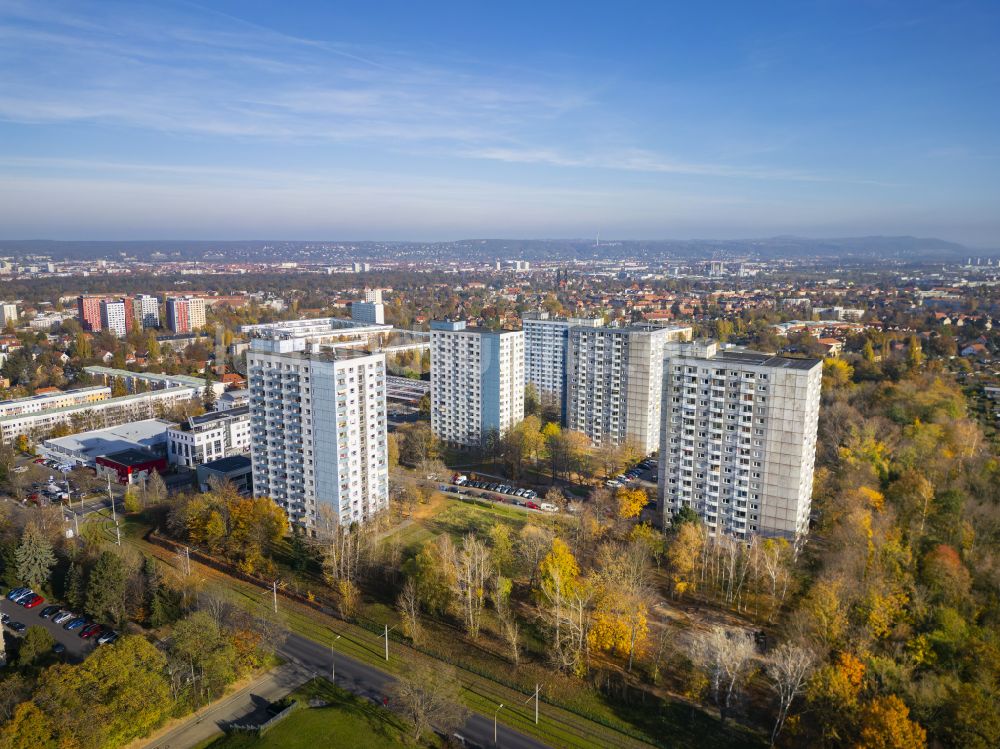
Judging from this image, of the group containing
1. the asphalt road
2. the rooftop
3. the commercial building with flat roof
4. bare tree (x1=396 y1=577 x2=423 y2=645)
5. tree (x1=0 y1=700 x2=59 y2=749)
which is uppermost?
the rooftop

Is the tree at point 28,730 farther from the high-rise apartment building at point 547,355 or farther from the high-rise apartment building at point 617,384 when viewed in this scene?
the high-rise apartment building at point 547,355

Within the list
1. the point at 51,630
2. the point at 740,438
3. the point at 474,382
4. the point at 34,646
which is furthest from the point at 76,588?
the point at 740,438

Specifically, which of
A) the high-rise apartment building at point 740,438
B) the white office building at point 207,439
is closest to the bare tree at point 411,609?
the high-rise apartment building at point 740,438

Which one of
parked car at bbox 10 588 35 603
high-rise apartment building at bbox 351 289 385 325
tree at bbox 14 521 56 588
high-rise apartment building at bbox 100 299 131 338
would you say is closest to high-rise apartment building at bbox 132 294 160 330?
high-rise apartment building at bbox 100 299 131 338

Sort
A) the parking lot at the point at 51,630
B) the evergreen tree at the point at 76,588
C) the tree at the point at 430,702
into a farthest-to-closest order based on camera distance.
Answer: the evergreen tree at the point at 76,588 < the parking lot at the point at 51,630 < the tree at the point at 430,702

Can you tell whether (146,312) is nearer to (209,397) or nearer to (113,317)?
(113,317)

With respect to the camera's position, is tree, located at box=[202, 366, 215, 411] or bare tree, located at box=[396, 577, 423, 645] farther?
tree, located at box=[202, 366, 215, 411]

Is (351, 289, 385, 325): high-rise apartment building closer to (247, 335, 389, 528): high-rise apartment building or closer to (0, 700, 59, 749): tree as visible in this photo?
(247, 335, 389, 528): high-rise apartment building

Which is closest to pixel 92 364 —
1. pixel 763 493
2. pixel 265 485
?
pixel 265 485
